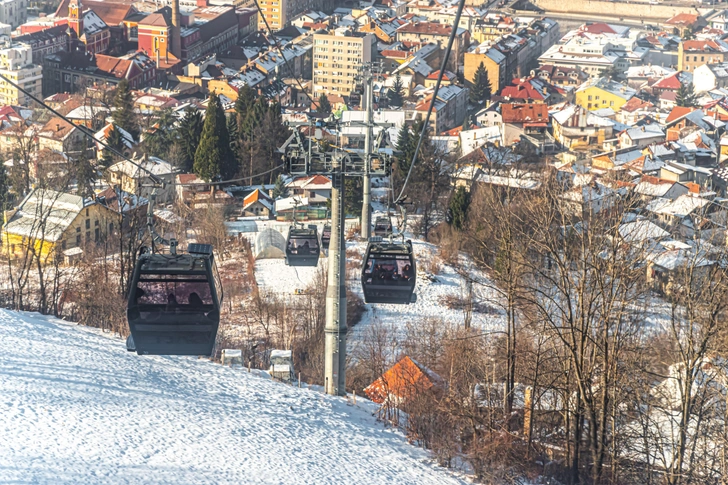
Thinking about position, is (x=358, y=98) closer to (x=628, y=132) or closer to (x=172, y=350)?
(x=628, y=132)

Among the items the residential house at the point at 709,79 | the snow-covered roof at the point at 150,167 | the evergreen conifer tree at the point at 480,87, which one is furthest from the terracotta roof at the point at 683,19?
the snow-covered roof at the point at 150,167

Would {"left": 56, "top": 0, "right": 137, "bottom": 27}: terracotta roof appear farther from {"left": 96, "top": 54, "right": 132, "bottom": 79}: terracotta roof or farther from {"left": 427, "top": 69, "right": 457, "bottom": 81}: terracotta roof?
{"left": 427, "top": 69, "right": 457, "bottom": 81}: terracotta roof

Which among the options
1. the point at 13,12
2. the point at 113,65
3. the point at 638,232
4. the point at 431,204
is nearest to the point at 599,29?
the point at 113,65

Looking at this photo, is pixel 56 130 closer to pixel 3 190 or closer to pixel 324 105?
pixel 3 190

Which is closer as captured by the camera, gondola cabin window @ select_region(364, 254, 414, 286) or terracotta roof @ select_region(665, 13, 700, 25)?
gondola cabin window @ select_region(364, 254, 414, 286)

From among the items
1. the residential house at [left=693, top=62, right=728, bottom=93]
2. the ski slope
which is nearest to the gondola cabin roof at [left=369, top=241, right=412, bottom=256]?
the ski slope

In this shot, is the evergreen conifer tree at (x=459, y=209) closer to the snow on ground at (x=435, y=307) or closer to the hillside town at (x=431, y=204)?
the hillside town at (x=431, y=204)
